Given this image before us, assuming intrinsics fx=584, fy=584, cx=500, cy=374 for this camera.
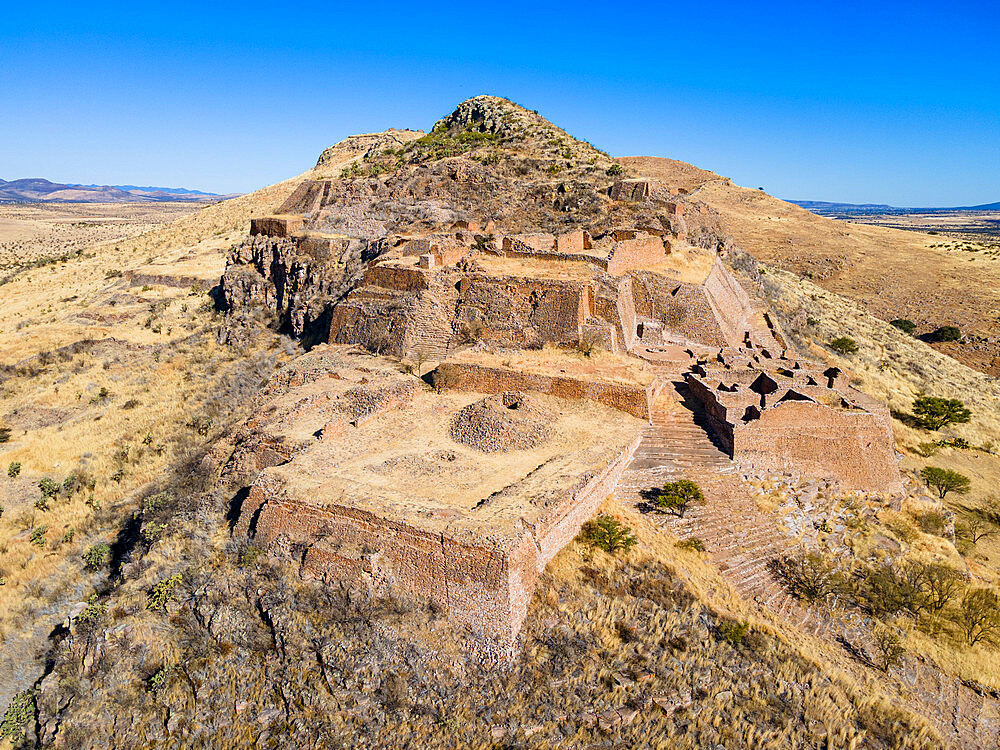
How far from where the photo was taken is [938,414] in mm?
22281

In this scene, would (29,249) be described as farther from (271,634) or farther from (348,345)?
(271,634)

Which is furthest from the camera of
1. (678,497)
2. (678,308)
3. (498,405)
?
(678,308)

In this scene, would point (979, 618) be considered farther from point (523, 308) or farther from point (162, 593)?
point (162, 593)

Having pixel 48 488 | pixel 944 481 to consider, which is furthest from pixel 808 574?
pixel 48 488

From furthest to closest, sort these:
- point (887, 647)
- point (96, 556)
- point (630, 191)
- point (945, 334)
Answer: point (945, 334) < point (630, 191) < point (96, 556) < point (887, 647)

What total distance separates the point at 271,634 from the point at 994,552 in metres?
16.8

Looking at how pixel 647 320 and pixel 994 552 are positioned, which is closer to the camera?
pixel 994 552

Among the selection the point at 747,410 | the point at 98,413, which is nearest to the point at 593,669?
the point at 747,410

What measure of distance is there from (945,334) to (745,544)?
38916 millimetres

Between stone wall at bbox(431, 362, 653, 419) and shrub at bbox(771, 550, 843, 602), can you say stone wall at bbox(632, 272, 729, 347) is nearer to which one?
stone wall at bbox(431, 362, 653, 419)

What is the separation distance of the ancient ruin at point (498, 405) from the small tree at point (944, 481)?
12.0ft

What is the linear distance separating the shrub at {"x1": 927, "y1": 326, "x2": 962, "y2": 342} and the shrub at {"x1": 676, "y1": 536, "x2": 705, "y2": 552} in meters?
39.6

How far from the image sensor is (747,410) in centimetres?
1452

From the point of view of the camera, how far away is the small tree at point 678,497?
12.3 metres
